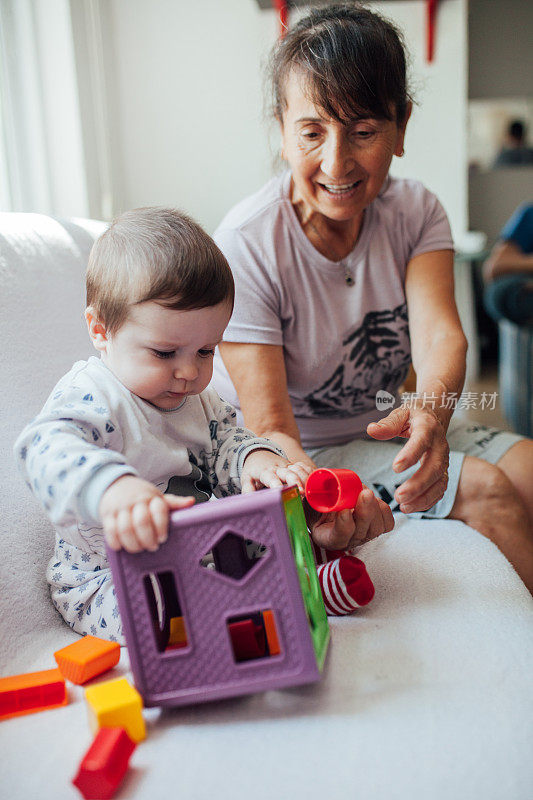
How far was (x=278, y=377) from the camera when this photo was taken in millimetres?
1027

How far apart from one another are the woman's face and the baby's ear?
1.31 ft

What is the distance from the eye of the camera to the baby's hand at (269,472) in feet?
2.44

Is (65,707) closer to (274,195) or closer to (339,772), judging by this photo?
(339,772)

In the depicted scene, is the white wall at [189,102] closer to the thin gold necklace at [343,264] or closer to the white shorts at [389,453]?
the thin gold necklace at [343,264]

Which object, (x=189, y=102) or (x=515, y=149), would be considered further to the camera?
(x=515, y=149)

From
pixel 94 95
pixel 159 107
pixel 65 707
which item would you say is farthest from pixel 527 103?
pixel 65 707

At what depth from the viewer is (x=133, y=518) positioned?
0.56 m

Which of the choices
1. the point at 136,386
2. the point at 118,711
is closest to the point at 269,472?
the point at 136,386

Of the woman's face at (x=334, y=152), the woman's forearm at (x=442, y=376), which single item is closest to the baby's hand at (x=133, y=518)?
the woman's forearm at (x=442, y=376)

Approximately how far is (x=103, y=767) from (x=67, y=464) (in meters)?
0.23

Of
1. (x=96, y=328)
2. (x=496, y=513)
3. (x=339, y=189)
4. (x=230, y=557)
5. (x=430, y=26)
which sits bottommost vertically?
(x=496, y=513)

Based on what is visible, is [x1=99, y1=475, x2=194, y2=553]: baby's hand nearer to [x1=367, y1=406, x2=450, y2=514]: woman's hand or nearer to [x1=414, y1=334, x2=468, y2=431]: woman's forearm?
[x1=367, y1=406, x2=450, y2=514]: woman's hand

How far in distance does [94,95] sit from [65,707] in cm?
181

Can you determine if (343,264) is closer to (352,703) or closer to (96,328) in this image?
(96,328)
